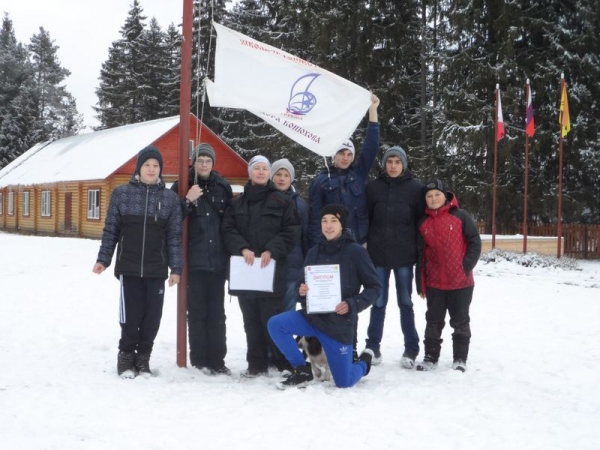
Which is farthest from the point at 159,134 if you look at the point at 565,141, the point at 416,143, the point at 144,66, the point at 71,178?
the point at 144,66

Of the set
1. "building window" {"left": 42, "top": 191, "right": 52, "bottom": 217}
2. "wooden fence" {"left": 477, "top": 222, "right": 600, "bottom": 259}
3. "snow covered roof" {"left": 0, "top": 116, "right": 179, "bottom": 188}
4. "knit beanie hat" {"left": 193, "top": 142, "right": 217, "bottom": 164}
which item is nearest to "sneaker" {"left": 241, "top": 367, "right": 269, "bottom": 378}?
"knit beanie hat" {"left": 193, "top": 142, "right": 217, "bottom": 164}

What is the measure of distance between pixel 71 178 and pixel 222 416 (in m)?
25.1

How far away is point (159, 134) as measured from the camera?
26.2 m

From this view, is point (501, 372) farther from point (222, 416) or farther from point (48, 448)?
point (48, 448)

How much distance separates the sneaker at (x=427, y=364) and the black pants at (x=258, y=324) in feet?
4.72

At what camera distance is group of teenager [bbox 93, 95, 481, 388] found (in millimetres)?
5016

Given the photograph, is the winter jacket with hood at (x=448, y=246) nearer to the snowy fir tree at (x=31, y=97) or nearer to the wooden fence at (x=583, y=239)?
the wooden fence at (x=583, y=239)

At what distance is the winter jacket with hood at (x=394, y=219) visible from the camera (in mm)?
5699

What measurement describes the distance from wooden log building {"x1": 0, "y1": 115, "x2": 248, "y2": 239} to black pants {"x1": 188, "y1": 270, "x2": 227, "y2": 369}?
17.8 metres

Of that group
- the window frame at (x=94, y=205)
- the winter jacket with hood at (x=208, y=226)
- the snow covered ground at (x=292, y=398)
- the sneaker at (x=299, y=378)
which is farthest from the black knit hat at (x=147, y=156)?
the window frame at (x=94, y=205)

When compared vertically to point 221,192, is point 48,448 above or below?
below

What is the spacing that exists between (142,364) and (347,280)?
193cm

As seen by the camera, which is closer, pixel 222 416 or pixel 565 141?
pixel 222 416

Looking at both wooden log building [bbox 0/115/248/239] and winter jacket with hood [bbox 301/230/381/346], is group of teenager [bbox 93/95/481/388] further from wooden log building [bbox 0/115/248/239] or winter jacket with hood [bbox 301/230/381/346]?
wooden log building [bbox 0/115/248/239]
